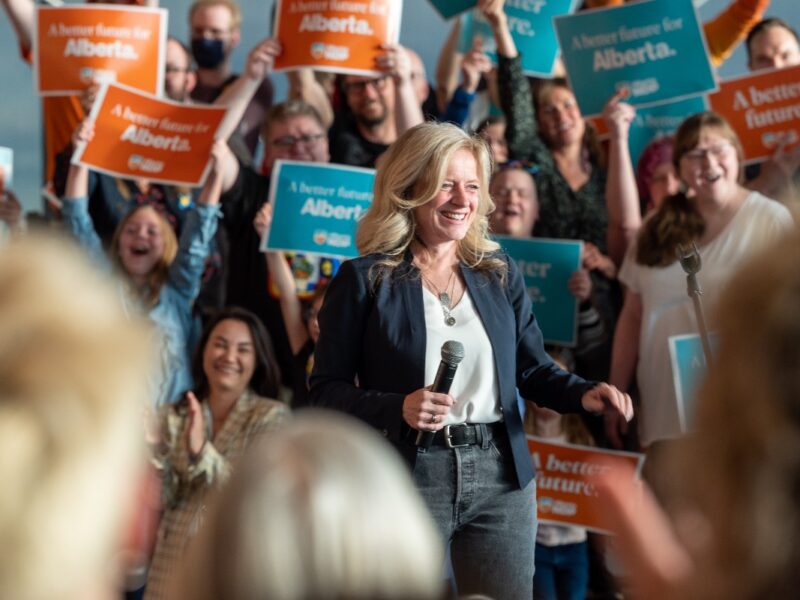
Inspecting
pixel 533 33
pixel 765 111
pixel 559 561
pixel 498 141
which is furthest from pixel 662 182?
pixel 559 561

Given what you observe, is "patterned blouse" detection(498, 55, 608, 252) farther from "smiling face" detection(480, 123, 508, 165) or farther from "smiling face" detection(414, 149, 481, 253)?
"smiling face" detection(414, 149, 481, 253)

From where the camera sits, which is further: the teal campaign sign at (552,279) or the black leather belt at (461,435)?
the teal campaign sign at (552,279)

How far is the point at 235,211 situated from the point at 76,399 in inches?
177

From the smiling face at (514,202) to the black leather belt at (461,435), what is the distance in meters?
2.19

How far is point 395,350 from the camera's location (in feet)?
10.6

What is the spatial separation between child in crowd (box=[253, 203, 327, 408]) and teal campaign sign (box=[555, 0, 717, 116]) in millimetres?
1457

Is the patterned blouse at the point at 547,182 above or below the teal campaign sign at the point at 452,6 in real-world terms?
below

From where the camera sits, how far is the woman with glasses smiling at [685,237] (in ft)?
15.6

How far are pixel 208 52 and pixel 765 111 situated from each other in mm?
2682

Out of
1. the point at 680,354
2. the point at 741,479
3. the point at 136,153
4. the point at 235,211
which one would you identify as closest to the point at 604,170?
the point at 680,354

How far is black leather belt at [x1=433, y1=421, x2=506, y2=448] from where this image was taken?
3.16 metres

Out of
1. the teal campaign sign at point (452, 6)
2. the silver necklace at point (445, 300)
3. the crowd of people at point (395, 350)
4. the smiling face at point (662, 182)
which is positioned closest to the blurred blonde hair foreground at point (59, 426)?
the crowd of people at point (395, 350)

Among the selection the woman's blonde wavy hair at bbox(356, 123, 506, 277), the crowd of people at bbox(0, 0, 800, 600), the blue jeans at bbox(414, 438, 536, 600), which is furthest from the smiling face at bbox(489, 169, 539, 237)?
the blue jeans at bbox(414, 438, 536, 600)

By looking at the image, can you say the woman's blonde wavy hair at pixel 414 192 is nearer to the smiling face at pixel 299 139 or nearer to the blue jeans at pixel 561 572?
the blue jeans at pixel 561 572
